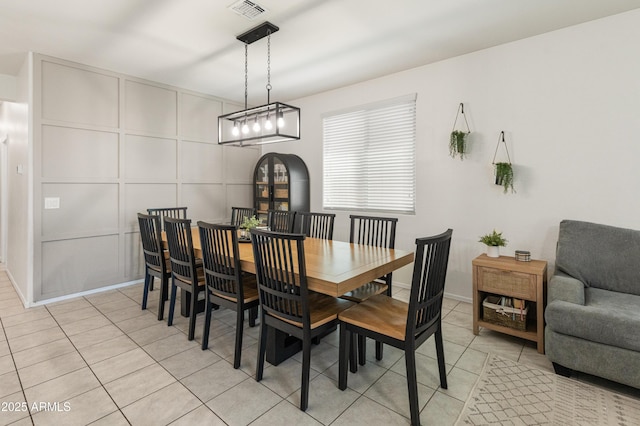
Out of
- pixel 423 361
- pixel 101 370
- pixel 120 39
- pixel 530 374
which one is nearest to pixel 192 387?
pixel 101 370

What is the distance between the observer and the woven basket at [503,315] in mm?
2723

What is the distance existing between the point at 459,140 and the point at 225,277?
284 centimetres

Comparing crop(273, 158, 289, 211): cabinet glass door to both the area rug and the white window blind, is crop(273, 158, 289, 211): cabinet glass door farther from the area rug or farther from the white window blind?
the area rug

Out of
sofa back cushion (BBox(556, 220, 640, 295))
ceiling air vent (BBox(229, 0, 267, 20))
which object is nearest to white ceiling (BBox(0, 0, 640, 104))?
ceiling air vent (BBox(229, 0, 267, 20))

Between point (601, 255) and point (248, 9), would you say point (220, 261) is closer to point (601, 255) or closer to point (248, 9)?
point (248, 9)

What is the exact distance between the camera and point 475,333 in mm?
2938

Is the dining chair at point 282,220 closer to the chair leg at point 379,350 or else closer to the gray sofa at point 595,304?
the chair leg at point 379,350

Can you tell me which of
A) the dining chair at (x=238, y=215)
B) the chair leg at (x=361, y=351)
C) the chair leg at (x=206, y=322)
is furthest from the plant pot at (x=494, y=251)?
the dining chair at (x=238, y=215)

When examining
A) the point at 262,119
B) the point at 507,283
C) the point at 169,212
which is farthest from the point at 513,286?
the point at 169,212

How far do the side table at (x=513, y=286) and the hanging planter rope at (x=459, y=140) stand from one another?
4.04ft

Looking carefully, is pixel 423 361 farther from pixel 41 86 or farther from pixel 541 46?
pixel 41 86

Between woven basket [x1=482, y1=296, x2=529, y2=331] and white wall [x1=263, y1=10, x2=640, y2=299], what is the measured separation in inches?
29.7

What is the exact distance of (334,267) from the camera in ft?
7.20

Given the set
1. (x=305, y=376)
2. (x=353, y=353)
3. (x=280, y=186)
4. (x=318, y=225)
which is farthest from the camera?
(x=280, y=186)
